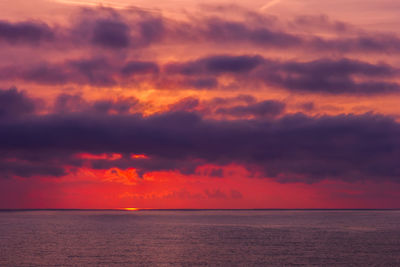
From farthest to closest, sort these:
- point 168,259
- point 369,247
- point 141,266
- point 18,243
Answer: point 18,243, point 369,247, point 168,259, point 141,266

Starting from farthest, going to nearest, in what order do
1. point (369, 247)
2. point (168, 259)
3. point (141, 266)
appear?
point (369, 247) < point (168, 259) < point (141, 266)

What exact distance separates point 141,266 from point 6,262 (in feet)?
90.0

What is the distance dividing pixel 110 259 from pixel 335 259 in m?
46.8

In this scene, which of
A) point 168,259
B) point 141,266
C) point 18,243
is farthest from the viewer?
point 18,243

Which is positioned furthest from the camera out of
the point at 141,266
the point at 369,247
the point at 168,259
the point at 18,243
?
the point at 18,243

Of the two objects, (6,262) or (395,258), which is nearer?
(6,262)

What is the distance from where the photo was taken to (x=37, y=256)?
116312mm

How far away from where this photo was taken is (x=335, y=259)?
4451 inches

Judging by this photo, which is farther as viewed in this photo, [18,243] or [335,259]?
[18,243]

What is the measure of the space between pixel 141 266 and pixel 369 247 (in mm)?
66476

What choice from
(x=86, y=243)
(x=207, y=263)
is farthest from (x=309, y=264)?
(x=86, y=243)

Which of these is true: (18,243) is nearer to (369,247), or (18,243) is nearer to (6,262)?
(6,262)

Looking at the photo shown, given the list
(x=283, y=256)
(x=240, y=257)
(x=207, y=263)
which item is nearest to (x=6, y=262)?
(x=207, y=263)

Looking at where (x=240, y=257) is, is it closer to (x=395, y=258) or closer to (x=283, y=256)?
(x=283, y=256)
